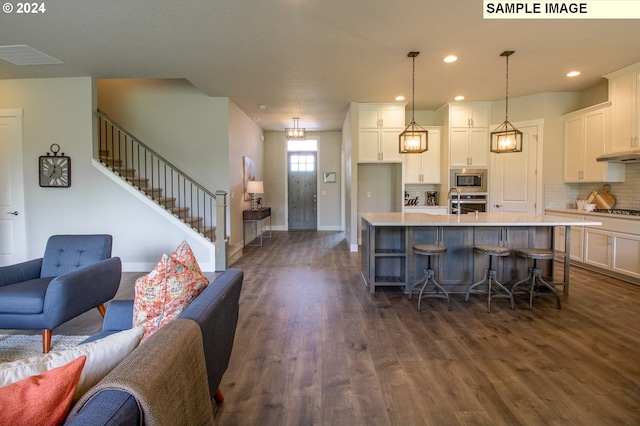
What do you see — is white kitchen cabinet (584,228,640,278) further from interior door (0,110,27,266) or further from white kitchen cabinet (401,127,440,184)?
interior door (0,110,27,266)

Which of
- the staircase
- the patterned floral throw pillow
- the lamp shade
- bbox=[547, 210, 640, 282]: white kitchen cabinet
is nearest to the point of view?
the patterned floral throw pillow

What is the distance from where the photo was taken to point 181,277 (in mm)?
1767

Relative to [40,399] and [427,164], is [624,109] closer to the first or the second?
[427,164]

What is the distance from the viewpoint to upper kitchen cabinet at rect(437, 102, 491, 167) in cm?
Result: 674

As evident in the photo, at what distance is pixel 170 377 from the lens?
1.03m

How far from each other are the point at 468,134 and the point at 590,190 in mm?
2282

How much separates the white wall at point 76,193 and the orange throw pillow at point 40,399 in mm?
4674

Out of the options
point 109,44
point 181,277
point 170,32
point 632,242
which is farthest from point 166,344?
point 632,242

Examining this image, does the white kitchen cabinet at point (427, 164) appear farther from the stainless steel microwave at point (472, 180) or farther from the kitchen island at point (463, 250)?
the kitchen island at point (463, 250)

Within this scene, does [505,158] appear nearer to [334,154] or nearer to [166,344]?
[334,154]

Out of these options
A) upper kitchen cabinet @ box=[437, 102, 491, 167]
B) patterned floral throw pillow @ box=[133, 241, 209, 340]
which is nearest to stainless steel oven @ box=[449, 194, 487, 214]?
upper kitchen cabinet @ box=[437, 102, 491, 167]

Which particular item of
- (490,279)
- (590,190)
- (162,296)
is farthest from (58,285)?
(590,190)

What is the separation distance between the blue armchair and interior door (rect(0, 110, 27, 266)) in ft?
9.13

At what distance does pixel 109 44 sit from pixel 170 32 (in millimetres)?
922
